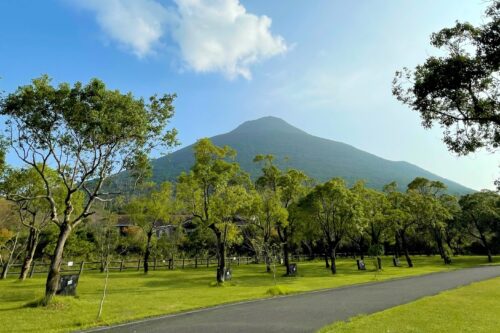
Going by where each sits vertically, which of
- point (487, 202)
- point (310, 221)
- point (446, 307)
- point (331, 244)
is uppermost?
point (487, 202)

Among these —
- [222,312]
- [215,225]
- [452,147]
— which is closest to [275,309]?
[222,312]

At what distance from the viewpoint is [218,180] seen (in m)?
28.1

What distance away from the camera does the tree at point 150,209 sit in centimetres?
3803

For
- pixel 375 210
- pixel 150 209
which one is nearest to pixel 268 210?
pixel 150 209

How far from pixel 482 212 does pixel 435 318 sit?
49.2 metres

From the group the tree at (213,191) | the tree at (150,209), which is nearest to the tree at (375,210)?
the tree at (213,191)

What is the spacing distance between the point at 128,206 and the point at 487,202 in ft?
168

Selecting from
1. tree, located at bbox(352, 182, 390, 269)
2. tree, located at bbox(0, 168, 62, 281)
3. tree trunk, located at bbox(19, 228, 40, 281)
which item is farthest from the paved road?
tree, located at bbox(352, 182, 390, 269)

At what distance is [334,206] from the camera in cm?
3844

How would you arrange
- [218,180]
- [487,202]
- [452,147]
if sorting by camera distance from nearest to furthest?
[452,147] < [218,180] < [487,202]

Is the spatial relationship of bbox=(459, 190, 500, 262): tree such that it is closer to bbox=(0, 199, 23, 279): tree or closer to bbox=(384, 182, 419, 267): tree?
bbox=(384, 182, 419, 267): tree

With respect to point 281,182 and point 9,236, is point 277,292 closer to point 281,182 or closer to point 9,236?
point 281,182

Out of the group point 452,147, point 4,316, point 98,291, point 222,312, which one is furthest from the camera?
point 98,291

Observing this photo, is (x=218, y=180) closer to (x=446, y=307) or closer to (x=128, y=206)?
(x=128, y=206)
